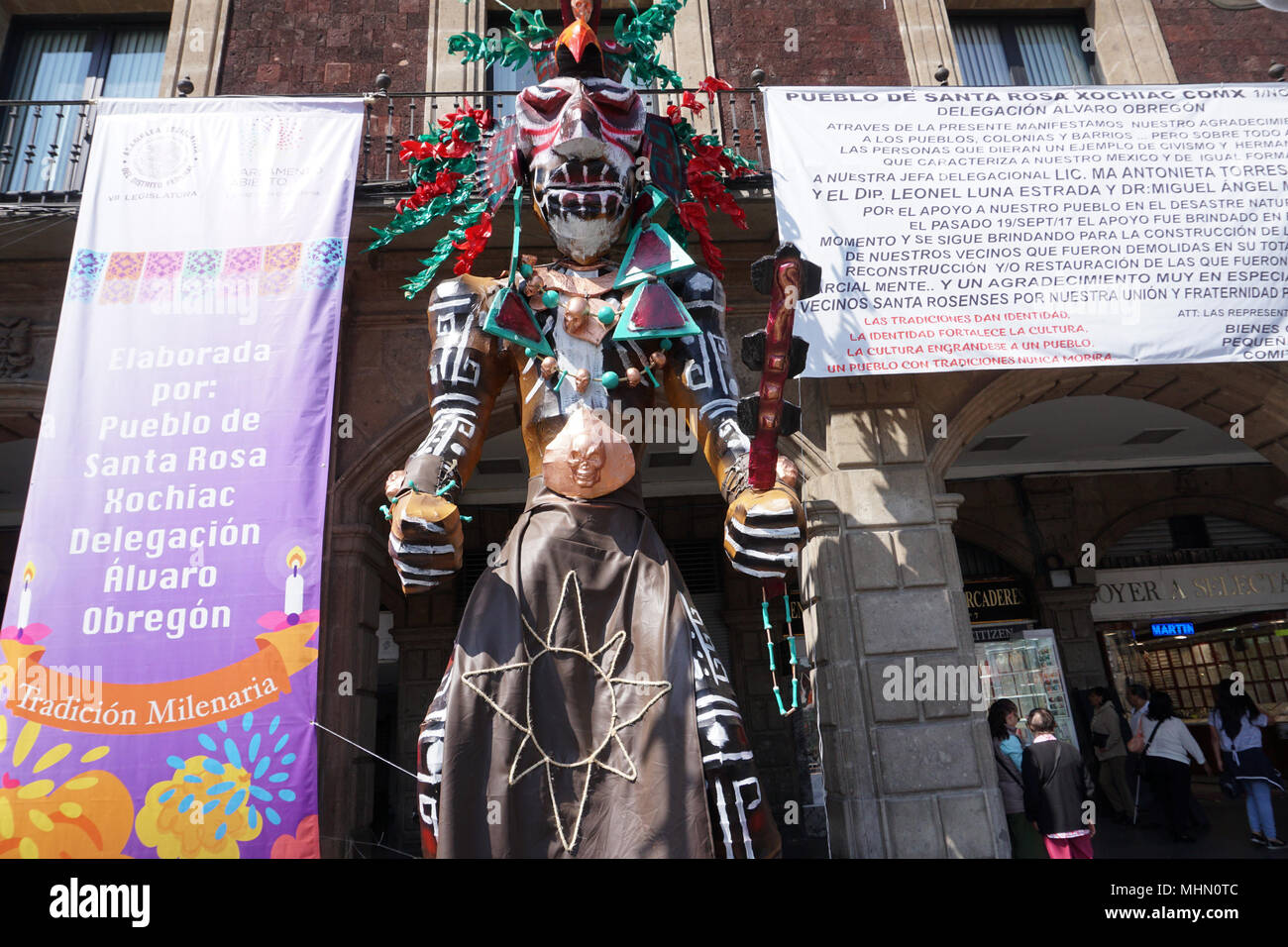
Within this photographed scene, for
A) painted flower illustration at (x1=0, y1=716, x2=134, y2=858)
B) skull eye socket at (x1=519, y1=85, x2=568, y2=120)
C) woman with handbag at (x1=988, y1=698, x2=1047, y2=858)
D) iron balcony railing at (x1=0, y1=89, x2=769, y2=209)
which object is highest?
iron balcony railing at (x1=0, y1=89, x2=769, y2=209)

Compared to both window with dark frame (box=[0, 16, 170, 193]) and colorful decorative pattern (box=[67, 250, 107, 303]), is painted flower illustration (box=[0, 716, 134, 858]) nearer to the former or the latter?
colorful decorative pattern (box=[67, 250, 107, 303])

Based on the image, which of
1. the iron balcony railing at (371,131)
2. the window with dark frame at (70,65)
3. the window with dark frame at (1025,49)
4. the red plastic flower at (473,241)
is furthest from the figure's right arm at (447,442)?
the window with dark frame at (1025,49)

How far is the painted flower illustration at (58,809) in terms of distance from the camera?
4.00m

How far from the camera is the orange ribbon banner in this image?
4.15 metres

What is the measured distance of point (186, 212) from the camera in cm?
501

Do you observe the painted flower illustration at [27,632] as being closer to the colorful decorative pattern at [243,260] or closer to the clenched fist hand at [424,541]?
the colorful decorative pattern at [243,260]

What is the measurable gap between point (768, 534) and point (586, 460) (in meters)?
0.63

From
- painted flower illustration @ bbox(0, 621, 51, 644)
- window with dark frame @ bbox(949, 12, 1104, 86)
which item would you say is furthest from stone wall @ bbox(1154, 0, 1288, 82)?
painted flower illustration @ bbox(0, 621, 51, 644)

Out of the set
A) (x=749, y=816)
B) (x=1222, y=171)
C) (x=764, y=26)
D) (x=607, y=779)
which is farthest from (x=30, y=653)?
(x=1222, y=171)

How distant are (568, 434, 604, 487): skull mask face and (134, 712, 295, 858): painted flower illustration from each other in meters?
2.84

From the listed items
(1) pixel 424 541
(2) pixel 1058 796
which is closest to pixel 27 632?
(1) pixel 424 541

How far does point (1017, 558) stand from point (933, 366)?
5768 mm

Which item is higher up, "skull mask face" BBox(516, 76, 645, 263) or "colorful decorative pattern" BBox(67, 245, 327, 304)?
"colorful decorative pattern" BBox(67, 245, 327, 304)

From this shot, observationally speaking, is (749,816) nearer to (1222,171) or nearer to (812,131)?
(812,131)
